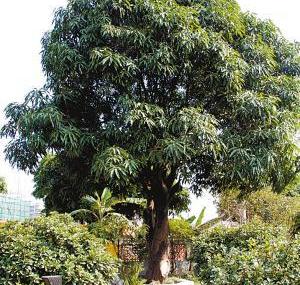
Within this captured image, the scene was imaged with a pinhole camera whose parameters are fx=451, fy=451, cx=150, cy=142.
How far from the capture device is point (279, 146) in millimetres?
9930

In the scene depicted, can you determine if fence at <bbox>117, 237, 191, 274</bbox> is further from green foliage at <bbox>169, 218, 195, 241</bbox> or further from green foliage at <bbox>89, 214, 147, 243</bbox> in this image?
green foliage at <bbox>89, 214, 147, 243</bbox>

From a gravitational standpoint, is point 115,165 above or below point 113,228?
above

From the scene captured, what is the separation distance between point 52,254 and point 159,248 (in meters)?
4.89

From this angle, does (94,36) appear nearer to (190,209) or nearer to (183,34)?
(183,34)

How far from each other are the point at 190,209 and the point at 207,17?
18.8 feet

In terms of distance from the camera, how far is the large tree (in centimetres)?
905

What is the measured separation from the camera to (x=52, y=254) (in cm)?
636

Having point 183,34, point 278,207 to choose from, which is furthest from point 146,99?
point 278,207

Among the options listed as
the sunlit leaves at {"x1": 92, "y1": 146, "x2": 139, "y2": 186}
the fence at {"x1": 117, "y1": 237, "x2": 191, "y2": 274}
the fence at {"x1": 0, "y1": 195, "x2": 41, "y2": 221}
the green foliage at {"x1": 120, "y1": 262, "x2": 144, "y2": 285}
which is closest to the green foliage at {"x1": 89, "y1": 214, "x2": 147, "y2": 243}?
the green foliage at {"x1": 120, "y1": 262, "x2": 144, "y2": 285}

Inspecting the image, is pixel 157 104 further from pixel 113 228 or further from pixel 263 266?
pixel 263 266

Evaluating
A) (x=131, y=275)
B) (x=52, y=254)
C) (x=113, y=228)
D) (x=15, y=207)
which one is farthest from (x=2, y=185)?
(x=52, y=254)

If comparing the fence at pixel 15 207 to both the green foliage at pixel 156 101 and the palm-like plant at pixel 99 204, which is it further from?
the green foliage at pixel 156 101

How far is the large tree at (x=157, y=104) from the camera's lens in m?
9.05

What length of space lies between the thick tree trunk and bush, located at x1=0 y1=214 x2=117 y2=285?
12.5 feet
